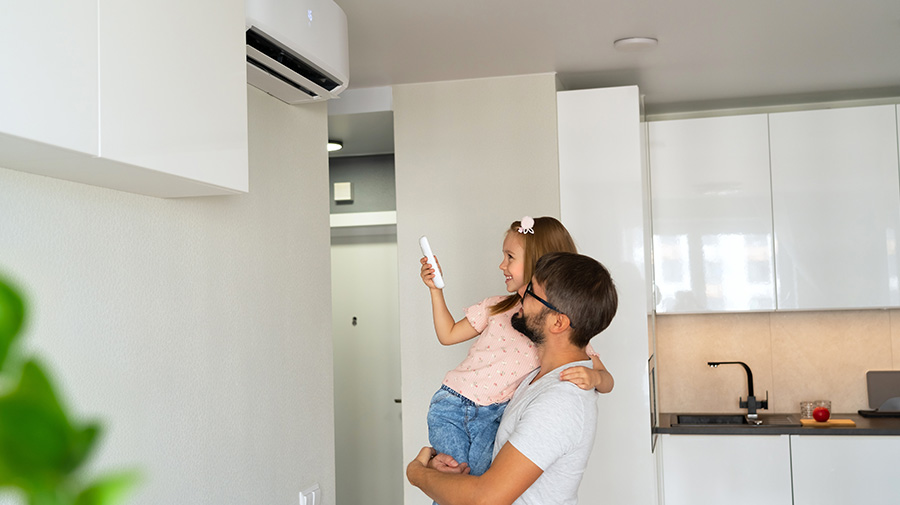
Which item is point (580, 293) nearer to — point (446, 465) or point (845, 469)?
point (446, 465)

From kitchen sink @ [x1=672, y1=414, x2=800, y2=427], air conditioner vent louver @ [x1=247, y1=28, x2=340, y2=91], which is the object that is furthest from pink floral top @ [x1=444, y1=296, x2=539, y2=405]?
kitchen sink @ [x1=672, y1=414, x2=800, y2=427]

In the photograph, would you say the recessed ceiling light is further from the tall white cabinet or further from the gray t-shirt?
the gray t-shirt

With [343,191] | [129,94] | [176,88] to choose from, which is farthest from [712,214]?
[129,94]

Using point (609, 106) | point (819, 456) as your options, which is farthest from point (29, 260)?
point (819, 456)

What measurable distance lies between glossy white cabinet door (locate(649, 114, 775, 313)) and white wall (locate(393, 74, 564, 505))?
0.84 m

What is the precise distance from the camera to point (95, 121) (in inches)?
46.4

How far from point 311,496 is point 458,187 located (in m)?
1.56

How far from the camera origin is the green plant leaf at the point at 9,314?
206mm

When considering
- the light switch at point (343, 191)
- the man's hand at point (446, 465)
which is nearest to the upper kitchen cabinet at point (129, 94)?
the man's hand at point (446, 465)

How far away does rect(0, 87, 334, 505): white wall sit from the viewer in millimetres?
1451

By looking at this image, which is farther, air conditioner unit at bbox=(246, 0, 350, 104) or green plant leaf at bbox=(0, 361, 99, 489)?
air conditioner unit at bbox=(246, 0, 350, 104)

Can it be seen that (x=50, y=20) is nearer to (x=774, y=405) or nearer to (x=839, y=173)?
(x=839, y=173)

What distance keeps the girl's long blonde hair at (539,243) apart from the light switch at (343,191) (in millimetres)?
2537

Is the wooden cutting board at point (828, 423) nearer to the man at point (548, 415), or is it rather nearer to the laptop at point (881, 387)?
the laptop at point (881, 387)
